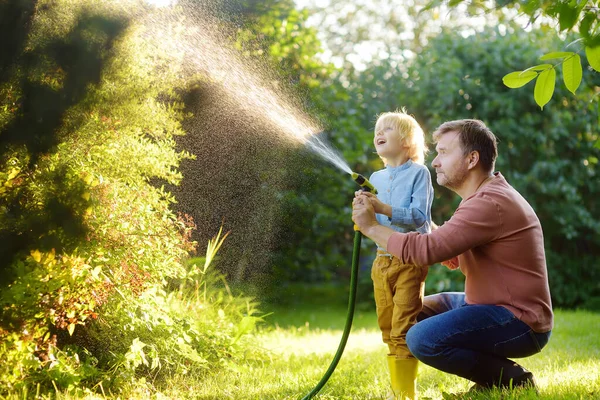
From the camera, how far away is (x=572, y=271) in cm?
692

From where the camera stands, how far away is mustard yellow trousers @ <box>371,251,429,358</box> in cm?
303

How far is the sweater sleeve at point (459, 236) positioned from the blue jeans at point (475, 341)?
266 millimetres

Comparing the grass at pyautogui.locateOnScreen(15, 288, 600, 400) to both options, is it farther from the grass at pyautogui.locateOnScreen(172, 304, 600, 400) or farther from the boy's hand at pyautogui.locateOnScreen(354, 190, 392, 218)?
the boy's hand at pyautogui.locateOnScreen(354, 190, 392, 218)

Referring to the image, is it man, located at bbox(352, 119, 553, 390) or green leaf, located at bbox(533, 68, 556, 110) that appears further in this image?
man, located at bbox(352, 119, 553, 390)

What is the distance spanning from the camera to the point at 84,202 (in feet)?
9.53

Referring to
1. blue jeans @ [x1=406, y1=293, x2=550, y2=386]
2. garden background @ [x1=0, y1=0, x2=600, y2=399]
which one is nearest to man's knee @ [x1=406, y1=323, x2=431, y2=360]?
blue jeans @ [x1=406, y1=293, x2=550, y2=386]

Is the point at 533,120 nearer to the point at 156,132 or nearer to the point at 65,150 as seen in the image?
the point at 156,132

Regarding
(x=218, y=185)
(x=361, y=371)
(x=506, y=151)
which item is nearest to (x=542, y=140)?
(x=506, y=151)

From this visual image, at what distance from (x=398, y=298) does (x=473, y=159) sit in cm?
73

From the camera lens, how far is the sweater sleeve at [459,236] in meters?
2.60

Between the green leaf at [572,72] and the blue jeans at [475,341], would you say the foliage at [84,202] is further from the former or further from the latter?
the green leaf at [572,72]

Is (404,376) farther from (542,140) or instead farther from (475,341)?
(542,140)

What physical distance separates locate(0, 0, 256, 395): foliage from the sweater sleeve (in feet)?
4.53

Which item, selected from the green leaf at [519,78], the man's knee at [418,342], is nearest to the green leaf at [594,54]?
the green leaf at [519,78]
